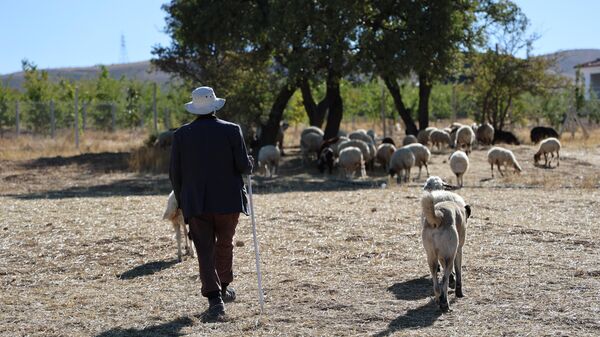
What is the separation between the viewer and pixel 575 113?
125 feet

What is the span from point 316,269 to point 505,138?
27.1 meters

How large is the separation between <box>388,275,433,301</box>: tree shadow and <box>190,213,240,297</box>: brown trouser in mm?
1718

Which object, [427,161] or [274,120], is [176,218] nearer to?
[427,161]

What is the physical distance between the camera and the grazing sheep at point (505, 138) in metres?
35.3

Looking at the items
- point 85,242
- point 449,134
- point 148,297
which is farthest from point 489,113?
point 148,297

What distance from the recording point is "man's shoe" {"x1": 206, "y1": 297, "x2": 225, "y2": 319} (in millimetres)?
7637

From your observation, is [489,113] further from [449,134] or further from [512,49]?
[449,134]

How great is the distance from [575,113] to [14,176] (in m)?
24.6

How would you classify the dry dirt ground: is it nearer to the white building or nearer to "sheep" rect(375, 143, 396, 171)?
"sheep" rect(375, 143, 396, 171)

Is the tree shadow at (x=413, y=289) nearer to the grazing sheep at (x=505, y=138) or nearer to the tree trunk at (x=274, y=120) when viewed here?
the tree trunk at (x=274, y=120)

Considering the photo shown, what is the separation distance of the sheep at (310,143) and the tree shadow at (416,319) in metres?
19.4

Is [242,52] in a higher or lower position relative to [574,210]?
higher

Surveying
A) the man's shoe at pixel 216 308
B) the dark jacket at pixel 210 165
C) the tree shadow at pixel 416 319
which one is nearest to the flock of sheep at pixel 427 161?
the tree shadow at pixel 416 319

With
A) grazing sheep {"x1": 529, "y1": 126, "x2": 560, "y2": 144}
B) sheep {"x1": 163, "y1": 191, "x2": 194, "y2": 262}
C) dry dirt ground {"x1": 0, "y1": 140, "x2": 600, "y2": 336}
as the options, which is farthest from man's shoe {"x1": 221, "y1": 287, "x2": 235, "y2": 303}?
grazing sheep {"x1": 529, "y1": 126, "x2": 560, "y2": 144}
